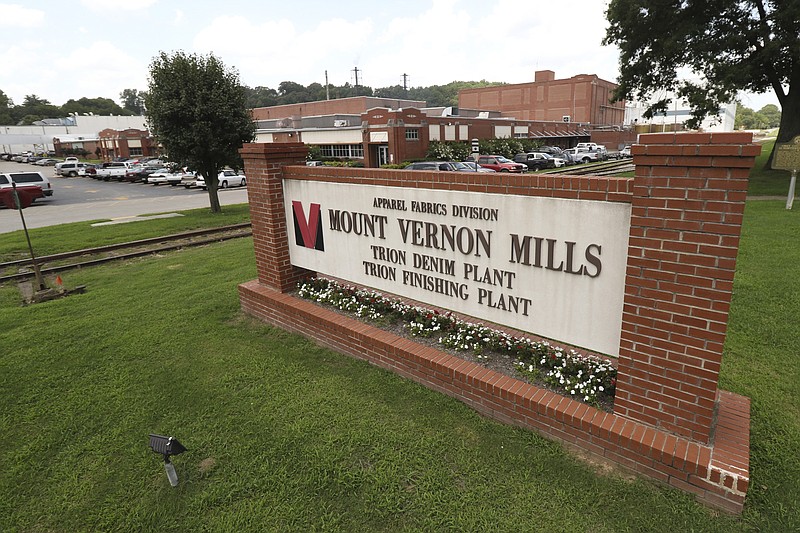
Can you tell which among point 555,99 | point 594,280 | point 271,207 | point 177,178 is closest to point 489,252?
point 594,280

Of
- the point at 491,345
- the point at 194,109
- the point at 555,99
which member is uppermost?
the point at 555,99

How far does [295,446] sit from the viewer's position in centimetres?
404

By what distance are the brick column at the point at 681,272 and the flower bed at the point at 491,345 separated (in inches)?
20.0

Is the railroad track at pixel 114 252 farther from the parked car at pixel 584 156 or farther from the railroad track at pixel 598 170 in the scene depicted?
the parked car at pixel 584 156

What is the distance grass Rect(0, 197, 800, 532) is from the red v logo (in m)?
1.25

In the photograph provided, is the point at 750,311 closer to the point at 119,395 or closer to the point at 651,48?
the point at 119,395

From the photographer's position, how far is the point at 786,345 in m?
5.29

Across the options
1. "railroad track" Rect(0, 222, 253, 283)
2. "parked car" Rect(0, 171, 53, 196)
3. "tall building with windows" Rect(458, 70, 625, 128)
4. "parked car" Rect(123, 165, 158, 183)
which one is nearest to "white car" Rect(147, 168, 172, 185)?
"parked car" Rect(123, 165, 158, 183)

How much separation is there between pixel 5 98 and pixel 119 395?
163 m

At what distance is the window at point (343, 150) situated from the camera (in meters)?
48.3

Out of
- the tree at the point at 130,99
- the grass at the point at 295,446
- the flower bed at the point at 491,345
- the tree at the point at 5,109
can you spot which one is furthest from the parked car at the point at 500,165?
the tree at the point at 130,99

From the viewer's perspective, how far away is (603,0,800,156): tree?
20.8 metres

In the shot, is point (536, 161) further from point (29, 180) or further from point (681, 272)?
point (681, 272)

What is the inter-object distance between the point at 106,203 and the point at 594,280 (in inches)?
1116
